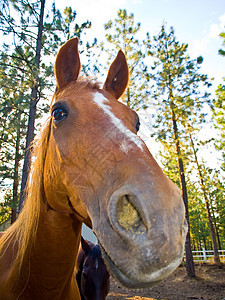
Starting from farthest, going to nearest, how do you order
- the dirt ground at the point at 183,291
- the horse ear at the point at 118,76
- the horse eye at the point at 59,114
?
the dirt ground at the point at 183,291, the horse ear at the point at 118,76, the horse eye at the point at 59,114

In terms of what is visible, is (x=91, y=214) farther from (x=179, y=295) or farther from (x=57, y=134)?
(x=179, y=295)

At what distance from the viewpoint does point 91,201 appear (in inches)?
53.7

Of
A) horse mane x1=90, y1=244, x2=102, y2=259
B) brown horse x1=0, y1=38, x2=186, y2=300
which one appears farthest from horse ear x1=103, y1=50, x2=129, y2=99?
horse mane x1=90, y1=244, x2=102, y2=259

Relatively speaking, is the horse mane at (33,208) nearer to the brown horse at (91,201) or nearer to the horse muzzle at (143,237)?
the brown horse at (91,201)

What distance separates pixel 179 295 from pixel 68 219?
1036 centimetres

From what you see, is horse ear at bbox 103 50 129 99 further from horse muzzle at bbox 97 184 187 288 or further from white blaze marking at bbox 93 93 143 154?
horse muzzle at bbox 97 184 187 288

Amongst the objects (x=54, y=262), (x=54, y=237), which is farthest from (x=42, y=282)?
(x=54, y=237)

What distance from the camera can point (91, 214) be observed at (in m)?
1.32

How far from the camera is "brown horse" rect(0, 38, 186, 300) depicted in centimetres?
104

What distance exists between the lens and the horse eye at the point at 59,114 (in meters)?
1.81

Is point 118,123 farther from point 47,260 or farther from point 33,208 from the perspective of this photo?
point 47,260

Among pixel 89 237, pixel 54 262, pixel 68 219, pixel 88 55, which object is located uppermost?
pixel 88 55

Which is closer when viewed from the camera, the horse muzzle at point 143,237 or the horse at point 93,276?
the horse muzzle at point 143,237

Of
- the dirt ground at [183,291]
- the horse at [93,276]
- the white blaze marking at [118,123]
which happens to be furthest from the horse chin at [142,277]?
the dirt ground at [183,291]
